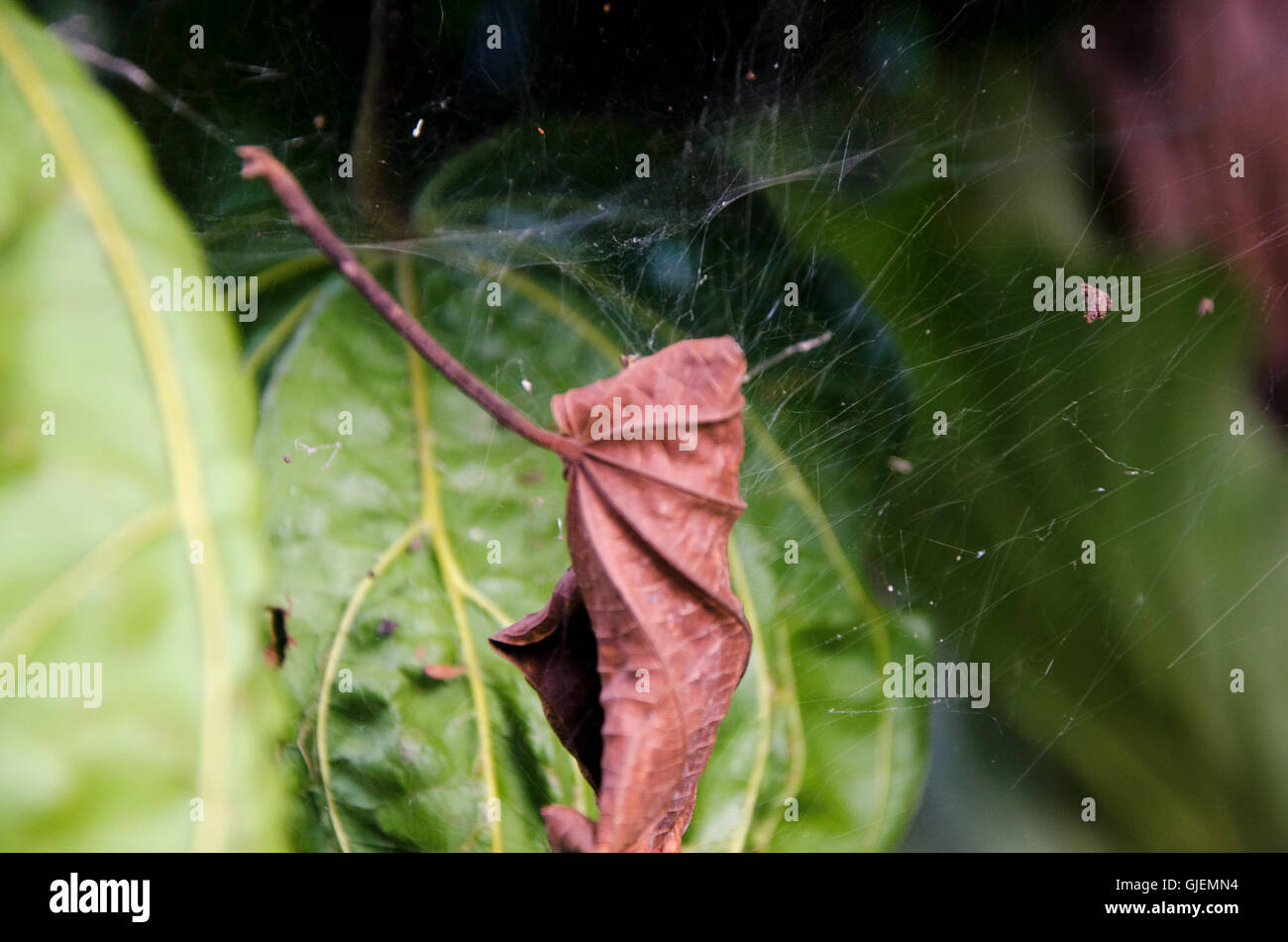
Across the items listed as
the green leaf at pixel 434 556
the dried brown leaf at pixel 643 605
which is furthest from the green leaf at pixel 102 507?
the dried brown leaf at pixel 643 605

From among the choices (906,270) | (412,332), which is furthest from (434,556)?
(906,270)

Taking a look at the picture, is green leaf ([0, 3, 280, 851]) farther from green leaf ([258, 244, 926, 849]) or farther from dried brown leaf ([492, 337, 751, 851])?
dried brown leaf ([492, 337, 751, 851])

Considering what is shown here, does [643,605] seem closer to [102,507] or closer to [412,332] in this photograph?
[412,332]

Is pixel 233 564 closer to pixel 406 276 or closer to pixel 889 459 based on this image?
pixel 406 276

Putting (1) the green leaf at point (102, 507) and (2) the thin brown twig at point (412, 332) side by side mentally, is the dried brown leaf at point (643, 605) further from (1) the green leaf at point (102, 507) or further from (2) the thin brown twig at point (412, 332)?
(1) the green leaf at point (102, 507)

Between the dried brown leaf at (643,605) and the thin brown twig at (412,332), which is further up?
the thin brown twig at (412,332)
